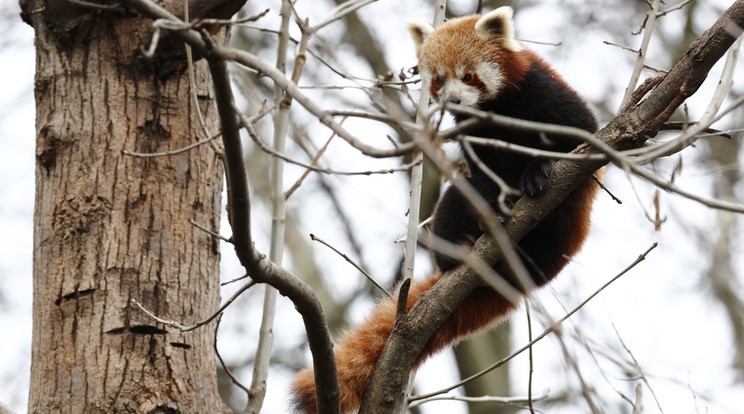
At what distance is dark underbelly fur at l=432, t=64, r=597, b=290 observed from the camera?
13.4 ft

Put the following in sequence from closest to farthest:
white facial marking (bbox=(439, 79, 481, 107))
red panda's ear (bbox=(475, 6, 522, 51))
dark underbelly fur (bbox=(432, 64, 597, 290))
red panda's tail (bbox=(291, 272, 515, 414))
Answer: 1. red panda's tail (bbox=(291, 272, 515, 414))
2. dark underbelly fur (bbox=(432, 64, 597, 290))
3. white facial marking (bbox=(439, 79, 481, 107))
4. red panda's ear (bbox=(475, 6, 522, 51))

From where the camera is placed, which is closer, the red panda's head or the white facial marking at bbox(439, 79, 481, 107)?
the white facial marking at bbox(439, 79, 481, 107)

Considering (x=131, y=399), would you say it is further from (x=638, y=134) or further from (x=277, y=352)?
(x=277, y=352)

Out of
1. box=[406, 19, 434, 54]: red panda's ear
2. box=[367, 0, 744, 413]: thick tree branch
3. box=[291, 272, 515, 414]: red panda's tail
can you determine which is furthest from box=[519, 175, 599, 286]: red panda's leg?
box=[406, 19, 434, 54]: red panda's ear

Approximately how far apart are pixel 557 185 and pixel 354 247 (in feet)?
23.2

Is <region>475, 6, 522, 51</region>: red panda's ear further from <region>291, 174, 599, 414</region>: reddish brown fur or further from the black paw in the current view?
the black paw

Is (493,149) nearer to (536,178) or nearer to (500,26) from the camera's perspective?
(536,178)

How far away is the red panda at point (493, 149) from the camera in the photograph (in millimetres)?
3975

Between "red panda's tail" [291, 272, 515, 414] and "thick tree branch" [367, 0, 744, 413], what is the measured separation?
12.9 inches

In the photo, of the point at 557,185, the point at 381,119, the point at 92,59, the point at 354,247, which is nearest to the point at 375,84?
the point at 557,185

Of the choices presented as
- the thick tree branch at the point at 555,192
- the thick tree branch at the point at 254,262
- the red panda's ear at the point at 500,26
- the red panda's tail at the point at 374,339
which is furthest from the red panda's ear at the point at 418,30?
the thick tree branch at the point at 254,262

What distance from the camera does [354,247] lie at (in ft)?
33.1

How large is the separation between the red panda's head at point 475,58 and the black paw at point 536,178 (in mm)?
717

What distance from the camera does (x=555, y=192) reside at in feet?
10.2
